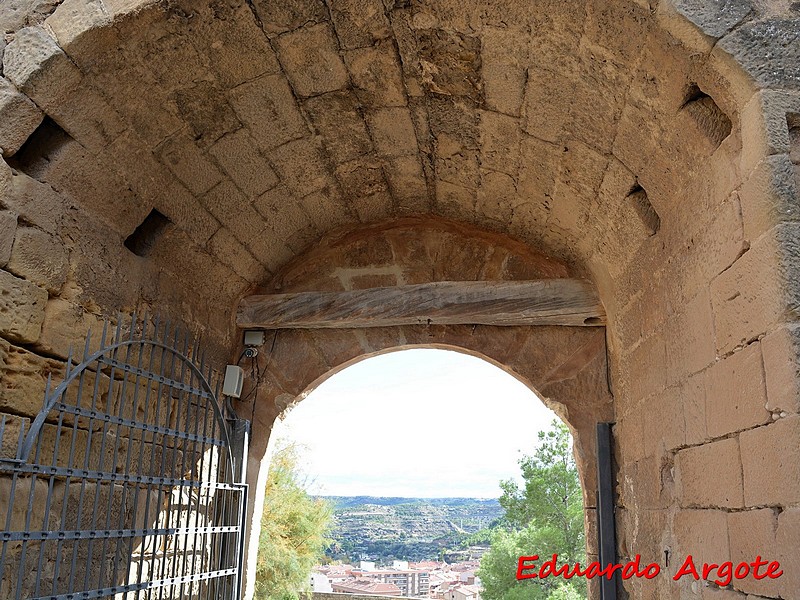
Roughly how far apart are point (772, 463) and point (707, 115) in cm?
114

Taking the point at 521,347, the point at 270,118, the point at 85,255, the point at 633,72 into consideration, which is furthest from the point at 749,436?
the point at 85,255

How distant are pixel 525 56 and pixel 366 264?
1963 millimetres

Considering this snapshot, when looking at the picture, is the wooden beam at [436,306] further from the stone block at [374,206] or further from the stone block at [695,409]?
the stone block at [695,409]

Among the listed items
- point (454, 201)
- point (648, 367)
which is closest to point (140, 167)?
point (454, 201)

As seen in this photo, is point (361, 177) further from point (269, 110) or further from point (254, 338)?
point (254, 338)

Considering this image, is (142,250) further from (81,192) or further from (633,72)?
(633,72)

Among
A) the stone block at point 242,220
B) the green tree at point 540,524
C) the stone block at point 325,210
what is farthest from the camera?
the green tree at point 540,524

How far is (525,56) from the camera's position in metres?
2.66

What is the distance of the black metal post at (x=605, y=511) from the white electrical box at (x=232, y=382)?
6.74ft

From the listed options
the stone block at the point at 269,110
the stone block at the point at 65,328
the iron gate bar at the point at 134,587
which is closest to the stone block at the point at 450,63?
the stone block at the point at 269,110

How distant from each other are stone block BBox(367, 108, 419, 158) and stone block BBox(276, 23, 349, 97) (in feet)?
1.02

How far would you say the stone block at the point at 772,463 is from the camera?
174 cm

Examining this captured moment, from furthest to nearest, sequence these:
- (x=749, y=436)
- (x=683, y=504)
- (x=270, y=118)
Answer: (x=270, y=118), (x=683, y=504), (x=749, y=436)

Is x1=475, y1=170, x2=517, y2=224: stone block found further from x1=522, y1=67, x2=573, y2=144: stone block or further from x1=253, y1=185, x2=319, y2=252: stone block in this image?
x1=253, y1=185, x2=319, y2=252: stone block
